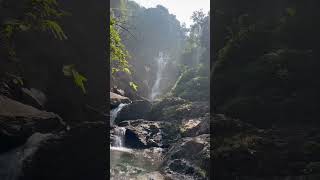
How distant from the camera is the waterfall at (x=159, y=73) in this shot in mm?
57922

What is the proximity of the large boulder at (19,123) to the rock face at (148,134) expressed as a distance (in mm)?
12251

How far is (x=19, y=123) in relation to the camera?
781cm

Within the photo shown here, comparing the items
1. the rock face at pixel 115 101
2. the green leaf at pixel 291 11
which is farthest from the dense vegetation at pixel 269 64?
the rock face at pixel 115 101

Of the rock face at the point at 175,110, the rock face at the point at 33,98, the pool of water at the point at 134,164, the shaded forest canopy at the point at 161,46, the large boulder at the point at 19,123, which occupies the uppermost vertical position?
the shaded forest canopy at the point at 161,46

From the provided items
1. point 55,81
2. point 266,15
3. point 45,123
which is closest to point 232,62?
point 266,15

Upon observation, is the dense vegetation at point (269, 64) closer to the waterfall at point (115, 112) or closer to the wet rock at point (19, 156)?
the wet rock at point (19, 156)

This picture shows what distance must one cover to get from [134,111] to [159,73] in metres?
33.8

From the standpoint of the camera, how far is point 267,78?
→ 1091 centimetres

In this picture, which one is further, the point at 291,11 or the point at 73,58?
the point at 73,58

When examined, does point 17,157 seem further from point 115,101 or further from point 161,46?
point 161,46

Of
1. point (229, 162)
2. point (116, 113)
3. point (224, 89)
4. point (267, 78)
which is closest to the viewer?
point (229, 162)

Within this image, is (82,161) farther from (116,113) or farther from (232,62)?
(116,113)

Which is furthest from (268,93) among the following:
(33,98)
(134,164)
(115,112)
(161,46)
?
(161,46)

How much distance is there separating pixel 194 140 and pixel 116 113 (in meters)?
13.8
